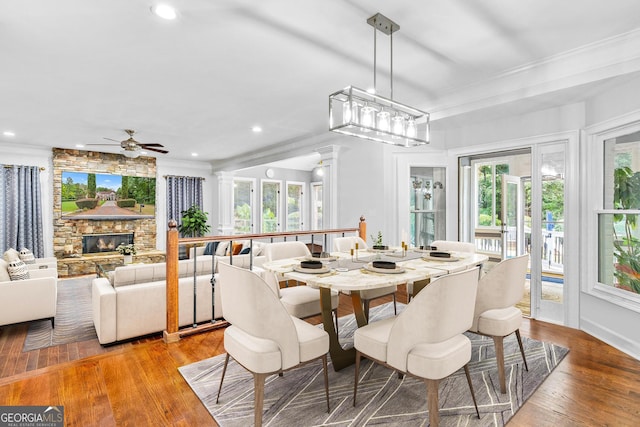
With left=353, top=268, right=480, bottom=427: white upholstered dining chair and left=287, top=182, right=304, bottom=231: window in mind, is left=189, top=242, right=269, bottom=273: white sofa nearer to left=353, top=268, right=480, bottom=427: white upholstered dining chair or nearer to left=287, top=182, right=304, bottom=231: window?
left=353, top=268, right=480, bottom=427: white upholstered dining chair

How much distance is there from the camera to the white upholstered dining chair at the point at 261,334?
164cm

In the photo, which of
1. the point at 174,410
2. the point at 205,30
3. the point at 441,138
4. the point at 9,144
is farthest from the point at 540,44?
the point at 9,144

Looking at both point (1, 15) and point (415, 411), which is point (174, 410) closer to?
point (415, 411)

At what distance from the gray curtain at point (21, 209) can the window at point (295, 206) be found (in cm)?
560

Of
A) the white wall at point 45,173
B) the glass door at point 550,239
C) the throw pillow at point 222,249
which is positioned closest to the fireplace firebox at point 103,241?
the white wall at point 45,173

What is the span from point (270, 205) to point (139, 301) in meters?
6.44

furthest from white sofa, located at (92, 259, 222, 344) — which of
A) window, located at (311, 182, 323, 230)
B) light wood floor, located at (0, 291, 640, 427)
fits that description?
window, located at (311, 182, 323, 230)

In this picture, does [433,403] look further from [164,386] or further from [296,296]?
[164,386]

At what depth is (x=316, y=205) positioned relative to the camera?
33.0 feet

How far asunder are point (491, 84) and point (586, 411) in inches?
111

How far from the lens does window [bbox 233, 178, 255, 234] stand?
8992mm

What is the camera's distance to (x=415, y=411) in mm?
1953

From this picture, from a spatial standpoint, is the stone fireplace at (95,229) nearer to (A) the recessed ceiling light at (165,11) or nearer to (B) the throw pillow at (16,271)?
(B) the throw pillow at (16,271)

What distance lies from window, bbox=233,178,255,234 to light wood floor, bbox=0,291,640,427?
6.05 metres
